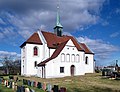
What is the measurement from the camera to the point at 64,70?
1608 inches

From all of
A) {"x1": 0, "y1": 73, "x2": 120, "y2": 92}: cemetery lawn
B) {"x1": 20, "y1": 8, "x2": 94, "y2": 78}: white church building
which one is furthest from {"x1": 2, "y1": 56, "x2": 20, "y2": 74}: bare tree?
{"x1": 0, "y1": 73, "x2": 120, "y2": 92}: cemetery lawn

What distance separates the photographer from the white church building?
1559 inches

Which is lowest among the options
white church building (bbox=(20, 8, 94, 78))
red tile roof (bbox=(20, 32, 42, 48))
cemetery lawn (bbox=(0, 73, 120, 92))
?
cemetery lawn (bbox=(0, 73, 120, 92))

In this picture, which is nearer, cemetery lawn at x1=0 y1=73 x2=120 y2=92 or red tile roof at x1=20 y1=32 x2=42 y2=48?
cemetery lawn at x1=0 y1=73 x2=120 y2=92

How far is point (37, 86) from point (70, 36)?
3282 centimetres

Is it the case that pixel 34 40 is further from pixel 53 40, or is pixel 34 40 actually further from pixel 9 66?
pixel 9 66

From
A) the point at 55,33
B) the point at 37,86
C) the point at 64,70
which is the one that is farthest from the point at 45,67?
the point at 37,86

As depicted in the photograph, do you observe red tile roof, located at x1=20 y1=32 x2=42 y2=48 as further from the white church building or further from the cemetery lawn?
the cemetery lawn

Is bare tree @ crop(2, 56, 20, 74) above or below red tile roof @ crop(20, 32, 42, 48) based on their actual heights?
below

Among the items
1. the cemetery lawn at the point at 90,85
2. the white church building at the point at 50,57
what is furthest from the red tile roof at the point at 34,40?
the cemetery lawn at the point at 90,85

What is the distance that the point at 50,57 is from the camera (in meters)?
43.2

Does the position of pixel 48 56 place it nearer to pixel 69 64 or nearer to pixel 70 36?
pixel 69 64

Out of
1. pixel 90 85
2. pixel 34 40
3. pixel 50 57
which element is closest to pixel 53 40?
pixel 34 40

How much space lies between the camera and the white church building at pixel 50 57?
3959 cm
